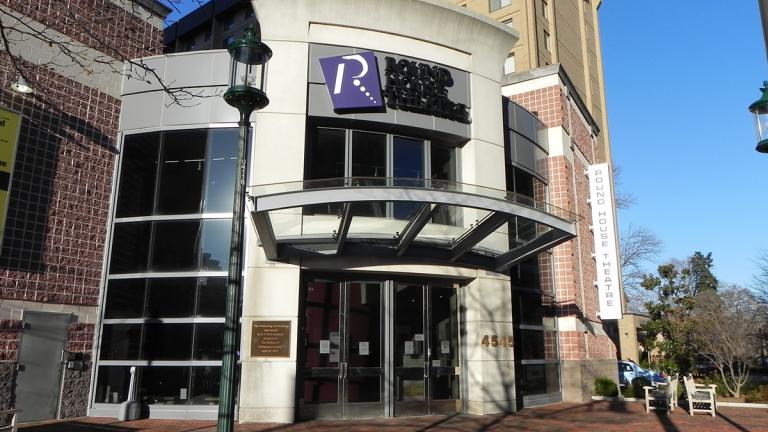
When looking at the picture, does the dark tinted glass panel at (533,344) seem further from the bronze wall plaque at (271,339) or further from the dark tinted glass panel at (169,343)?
the dark tinted glass panel at (169,343)

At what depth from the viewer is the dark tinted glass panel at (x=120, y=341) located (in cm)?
1235

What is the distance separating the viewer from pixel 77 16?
44.1 feet

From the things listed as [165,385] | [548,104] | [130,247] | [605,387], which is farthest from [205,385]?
[548,104]

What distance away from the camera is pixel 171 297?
1252cm

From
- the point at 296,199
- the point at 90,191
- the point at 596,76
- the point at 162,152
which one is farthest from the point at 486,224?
the point at 596,76

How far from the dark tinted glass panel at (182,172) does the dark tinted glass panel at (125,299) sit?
5.60 ft

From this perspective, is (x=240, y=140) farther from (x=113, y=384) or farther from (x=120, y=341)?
(x=113, y=384)

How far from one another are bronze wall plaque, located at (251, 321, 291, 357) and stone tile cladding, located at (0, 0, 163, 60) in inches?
258

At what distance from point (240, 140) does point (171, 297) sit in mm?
6911

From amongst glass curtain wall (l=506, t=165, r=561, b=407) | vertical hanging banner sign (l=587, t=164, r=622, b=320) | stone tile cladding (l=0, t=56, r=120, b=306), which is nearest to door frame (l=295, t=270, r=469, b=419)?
glass curtain wall (l=506, t=165, r=561, b=407)

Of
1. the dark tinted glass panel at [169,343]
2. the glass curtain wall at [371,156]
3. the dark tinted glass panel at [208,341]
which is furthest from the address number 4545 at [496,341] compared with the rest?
the dark tinted glass panel at [169,343]

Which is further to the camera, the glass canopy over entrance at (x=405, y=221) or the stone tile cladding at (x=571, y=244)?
the stone tile cladding at (x=571, y=244)

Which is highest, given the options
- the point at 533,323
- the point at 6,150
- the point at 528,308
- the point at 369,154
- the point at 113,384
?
the point at 369,154

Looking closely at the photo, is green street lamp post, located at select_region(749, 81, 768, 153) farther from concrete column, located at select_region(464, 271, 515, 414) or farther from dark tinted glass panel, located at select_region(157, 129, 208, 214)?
dark tinted glass panel, located at select_region(157, 129, 208, 214)
